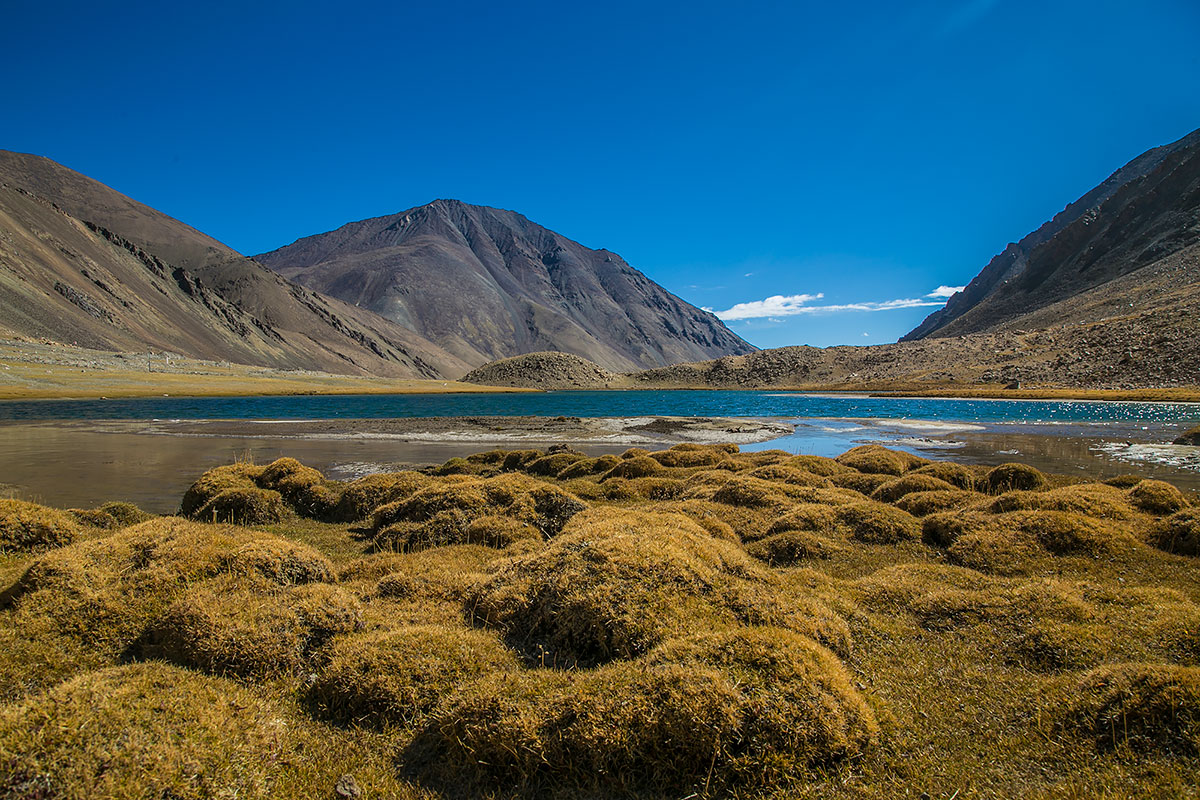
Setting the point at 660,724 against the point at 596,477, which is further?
the point at 596,477

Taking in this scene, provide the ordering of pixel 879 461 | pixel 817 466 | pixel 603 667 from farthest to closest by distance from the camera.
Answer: pixel 879 461 → pixel 817 466 → pixel 603 667

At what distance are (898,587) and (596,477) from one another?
12850mm

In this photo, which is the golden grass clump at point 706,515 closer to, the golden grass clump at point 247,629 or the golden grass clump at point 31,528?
the golden grass clump at point 247,629

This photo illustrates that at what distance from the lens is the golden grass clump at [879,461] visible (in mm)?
20797

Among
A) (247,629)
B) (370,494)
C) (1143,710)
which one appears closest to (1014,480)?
(1143,710)

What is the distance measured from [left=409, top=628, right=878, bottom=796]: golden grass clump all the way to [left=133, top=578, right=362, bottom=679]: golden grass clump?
2.15 metres

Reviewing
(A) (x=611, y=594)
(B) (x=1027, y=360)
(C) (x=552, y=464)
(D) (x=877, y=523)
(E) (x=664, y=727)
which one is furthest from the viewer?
(B) (x=1027, y=360)

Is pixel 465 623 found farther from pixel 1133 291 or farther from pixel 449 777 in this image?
pixel 1133 291

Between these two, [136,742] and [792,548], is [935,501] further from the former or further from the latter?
[136,742]

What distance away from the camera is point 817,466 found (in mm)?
20375

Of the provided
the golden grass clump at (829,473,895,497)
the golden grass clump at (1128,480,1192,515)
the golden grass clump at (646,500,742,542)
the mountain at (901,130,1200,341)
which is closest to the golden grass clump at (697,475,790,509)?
the golden grass clump at (646,500,742,542)

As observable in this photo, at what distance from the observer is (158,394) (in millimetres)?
91938

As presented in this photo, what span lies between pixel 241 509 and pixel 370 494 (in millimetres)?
3041

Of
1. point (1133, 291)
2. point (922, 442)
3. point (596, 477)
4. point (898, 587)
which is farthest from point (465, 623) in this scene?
point (1133, 291)
